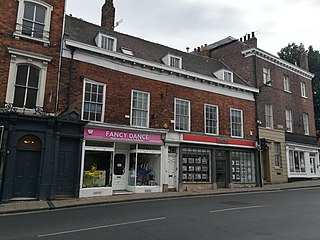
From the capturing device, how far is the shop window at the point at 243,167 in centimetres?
2052

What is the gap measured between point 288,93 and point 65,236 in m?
24.8

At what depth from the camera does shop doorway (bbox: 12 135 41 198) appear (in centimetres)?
1264

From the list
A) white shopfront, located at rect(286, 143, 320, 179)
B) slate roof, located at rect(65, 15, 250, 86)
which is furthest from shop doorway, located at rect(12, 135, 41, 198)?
white shopfront, located at rect(286, 143, 320, 179)

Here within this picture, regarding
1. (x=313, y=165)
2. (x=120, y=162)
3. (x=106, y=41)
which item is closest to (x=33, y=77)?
(x=106, y=41)

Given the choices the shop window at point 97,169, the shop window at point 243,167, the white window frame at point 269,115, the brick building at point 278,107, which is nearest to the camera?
the shop window at point 97,169

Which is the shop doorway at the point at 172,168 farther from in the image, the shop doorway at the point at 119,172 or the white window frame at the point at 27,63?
the white window frame at the point at 27,63

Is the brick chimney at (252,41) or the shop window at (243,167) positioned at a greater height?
the brick chimney at (252,41)

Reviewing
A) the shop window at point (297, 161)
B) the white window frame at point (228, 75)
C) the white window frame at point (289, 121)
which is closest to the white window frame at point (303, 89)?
the white window frame at point (289, 121)

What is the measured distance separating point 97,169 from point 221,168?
30.4ft

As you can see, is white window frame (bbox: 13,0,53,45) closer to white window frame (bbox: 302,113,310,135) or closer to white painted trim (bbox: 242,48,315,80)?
white painted trim (bbox: 242,48,315,80)

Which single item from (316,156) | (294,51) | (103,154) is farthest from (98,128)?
(294,51)

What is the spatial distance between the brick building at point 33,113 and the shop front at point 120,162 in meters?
0.85

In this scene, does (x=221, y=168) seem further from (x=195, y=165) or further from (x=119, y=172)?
(x=119, y=172)

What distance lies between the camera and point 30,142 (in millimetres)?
13273
